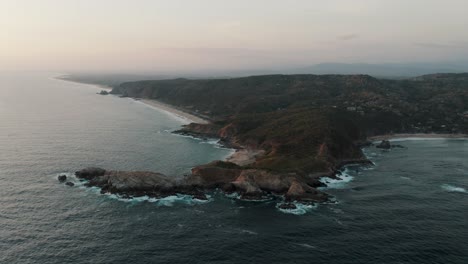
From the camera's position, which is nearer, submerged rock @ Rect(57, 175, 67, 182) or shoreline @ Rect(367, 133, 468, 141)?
submerged rock @ Rect(57, 175, 67, 182)

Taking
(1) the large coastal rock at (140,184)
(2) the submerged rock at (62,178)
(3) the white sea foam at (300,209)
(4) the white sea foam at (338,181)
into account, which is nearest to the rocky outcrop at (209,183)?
(1) the large coastal rock at (140,184)

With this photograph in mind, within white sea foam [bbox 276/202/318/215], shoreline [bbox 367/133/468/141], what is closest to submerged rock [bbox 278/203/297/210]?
white sea foam [bbox 276/202/318/215]

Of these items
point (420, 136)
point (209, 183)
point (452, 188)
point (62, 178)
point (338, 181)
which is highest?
point (420, 136)

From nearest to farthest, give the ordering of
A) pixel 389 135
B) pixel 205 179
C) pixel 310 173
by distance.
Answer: pixel 205 179 → pixel 310 173 → pixel 389 135

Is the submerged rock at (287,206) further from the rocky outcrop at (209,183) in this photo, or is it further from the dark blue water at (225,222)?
the rocky outcrop at (209,183)

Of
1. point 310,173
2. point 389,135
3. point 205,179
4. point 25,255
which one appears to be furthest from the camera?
point 389,135

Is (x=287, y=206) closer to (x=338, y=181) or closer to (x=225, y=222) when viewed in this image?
(x=225, y=222)

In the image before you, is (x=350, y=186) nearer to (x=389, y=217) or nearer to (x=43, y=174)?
(x=389, y=217)

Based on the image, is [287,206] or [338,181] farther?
[338,181]

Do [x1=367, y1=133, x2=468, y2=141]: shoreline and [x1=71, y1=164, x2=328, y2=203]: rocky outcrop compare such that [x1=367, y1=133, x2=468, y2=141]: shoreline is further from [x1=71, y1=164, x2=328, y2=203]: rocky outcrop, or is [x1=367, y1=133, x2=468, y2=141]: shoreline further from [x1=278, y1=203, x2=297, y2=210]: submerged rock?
[x1=278, y1=203, x2=297, y2=210]: submerged rock

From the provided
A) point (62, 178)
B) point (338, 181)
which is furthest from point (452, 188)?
point (62, 178)

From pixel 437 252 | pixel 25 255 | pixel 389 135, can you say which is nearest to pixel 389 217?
pixel 437 252
